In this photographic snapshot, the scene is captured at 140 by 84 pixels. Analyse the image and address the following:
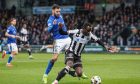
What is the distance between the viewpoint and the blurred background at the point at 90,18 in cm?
3950

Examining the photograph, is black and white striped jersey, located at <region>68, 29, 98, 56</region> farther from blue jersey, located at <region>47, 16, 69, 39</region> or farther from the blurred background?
the blurred background

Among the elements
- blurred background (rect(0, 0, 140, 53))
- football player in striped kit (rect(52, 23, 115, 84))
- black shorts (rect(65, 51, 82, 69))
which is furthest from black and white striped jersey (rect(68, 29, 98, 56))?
blurred background (rect(0, 0, 140, 53))

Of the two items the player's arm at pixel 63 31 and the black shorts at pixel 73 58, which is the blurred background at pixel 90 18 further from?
the black shorts at pixel 73 58

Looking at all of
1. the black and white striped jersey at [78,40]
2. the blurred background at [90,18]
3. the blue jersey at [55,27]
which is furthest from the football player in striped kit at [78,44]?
the blurred background at [90,18]

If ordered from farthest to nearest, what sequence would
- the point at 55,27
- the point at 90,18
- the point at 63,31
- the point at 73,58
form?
the point at 90,18
the point at 55,27
the point at 63,31
the point at 73,58

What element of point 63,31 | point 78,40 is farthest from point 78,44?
point 63,31

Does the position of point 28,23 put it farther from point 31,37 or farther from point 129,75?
point 129,75

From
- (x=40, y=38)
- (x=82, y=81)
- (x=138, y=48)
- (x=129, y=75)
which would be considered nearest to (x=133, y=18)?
(x=138, y=48)

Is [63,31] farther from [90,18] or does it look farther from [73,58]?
[90,18]

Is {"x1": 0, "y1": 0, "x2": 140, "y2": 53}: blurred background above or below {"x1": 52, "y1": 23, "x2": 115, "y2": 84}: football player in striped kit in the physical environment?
below

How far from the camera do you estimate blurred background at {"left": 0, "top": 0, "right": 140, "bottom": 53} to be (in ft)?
130

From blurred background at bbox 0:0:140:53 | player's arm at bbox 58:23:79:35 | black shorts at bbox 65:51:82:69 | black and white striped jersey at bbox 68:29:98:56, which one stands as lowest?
blurred background at bbox 0:0:140:53

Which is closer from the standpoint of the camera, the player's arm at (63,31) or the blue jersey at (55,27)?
the player's arm at (63,31)

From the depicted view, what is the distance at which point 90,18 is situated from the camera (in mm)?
43219
